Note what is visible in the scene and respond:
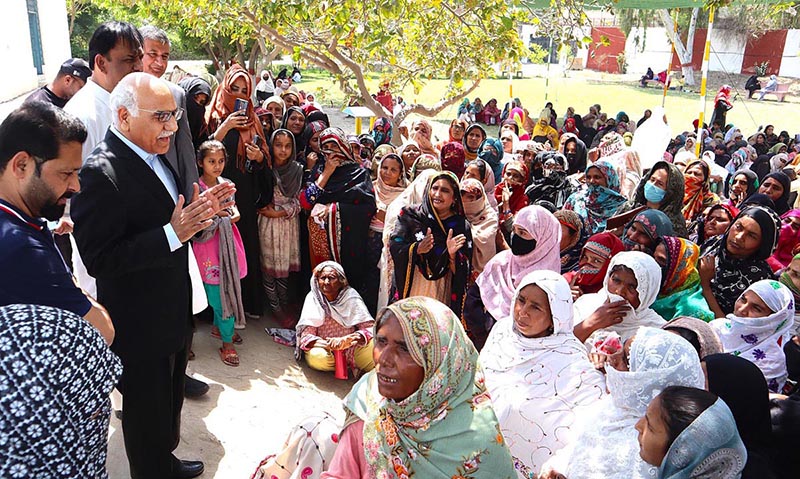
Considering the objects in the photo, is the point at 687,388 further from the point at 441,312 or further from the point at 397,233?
the point at 397,233

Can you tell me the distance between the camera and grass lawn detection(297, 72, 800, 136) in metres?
21.5

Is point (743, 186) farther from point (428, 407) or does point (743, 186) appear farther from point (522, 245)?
point (428, 407)

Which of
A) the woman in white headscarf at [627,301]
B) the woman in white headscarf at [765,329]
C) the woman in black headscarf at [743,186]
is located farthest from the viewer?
the woman in black headscarf at [743,186]

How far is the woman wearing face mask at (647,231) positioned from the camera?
148 inches

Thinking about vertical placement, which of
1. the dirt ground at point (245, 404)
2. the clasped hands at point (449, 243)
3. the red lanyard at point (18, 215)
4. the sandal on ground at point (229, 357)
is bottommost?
the dirt ground at point (245, 404)

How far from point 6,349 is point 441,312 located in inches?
50.3

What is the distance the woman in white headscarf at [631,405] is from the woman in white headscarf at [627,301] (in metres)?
0.87

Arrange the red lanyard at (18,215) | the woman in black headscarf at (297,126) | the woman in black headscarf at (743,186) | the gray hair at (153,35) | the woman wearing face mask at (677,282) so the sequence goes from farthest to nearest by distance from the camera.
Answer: the woman in black headscarf at (743,186) → the woman in black headscarf at (297,126) → the gray hair at (153,35) → the woman wearing face mask at (677,282) → the red lanyard at (18,215)

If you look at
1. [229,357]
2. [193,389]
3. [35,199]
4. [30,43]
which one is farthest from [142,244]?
[30,43]

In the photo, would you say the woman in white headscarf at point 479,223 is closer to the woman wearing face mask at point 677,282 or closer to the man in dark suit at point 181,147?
the woman wearing face mask at point 677,282

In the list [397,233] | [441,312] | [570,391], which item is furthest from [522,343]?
[397,233]

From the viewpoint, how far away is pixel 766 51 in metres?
33.1

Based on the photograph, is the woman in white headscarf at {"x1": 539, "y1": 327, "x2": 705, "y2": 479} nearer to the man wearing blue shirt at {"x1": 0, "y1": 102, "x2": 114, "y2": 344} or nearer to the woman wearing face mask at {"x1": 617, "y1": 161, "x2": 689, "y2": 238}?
the man wearing blue shirt at {"x1": 0, "y1": 102, "x2": 114, "y2": 344}

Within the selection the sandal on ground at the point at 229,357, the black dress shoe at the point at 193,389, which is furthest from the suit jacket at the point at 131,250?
the sandal on ground at the point at 229,357
